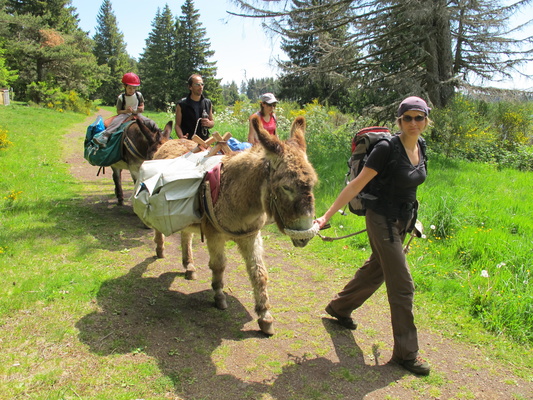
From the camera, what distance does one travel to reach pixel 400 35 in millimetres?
10789

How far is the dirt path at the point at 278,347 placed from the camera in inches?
113

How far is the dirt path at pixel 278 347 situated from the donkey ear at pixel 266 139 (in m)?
1.88

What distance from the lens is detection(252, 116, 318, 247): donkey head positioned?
2736mm

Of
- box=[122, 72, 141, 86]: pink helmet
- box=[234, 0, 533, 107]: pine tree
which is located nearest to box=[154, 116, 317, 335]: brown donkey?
box=[122, 72, 141, 86]: pink helmet

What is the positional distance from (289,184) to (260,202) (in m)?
0.52

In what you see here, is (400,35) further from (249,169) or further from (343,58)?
(249,169)

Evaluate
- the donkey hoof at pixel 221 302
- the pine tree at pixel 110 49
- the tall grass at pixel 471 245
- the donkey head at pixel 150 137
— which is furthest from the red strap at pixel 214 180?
the pine tree at pixel 110 49

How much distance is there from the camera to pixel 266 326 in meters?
3.52

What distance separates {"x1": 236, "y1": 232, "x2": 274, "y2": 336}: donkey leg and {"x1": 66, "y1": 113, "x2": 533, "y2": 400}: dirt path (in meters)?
0.15

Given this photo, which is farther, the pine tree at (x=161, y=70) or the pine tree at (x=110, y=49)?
the pine tree at (x=110, y=49)

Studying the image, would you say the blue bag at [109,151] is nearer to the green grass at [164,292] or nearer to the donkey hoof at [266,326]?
the green grass at [164,292]

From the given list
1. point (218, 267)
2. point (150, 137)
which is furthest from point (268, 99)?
point (218, 267)

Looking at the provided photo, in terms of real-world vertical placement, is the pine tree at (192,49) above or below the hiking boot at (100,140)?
above

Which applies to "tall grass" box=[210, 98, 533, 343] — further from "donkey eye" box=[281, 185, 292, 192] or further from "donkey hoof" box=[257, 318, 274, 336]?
"donkey eye" box=[281, 185, 292, 192]
